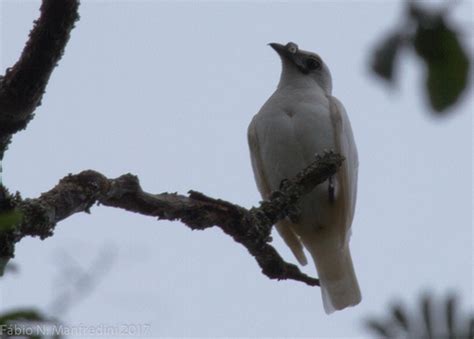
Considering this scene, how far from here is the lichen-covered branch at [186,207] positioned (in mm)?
4496

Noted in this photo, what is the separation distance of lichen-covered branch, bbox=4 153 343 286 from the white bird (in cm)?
232

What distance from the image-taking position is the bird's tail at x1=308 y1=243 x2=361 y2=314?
342 inches

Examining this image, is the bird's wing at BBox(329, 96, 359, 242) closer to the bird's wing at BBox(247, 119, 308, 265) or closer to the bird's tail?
the bird's tail

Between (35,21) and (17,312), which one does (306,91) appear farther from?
(17,312)

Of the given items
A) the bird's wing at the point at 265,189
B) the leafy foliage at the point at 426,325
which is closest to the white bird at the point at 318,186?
the bird's wing at the point at 265,189

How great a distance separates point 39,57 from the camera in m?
4.07

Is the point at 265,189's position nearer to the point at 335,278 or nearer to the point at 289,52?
the point at 335,278

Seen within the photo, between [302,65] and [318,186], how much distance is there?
2.88 meters

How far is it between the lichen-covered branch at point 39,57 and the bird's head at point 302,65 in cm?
679

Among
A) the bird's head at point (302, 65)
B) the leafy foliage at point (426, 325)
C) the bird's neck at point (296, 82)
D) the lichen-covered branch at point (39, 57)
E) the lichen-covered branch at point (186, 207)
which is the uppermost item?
the bird's head at point (302, 65)

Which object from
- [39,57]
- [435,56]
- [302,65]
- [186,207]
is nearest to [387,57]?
[435,56]

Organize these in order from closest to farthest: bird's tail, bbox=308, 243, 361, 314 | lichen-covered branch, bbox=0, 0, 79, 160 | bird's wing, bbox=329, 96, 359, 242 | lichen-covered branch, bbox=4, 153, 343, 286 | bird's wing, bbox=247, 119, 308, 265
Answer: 1. lichen-covered branch, bbox=0, 0, 79, 160
2. lichen-covered branch, bbox=4, 153, 343, 286
3. bird's tail, bbox=308, 243, 361, 314
4. bird's wing, bbox=329, 96, 359, 242
5. bird's wing, bbox=247, 119, 308, 265

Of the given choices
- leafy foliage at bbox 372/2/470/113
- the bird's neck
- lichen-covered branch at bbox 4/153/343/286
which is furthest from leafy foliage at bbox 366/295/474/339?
the bird's neck

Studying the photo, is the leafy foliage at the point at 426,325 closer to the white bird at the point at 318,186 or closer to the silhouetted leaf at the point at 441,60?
the silhouetted leaf at the point at 441,60
